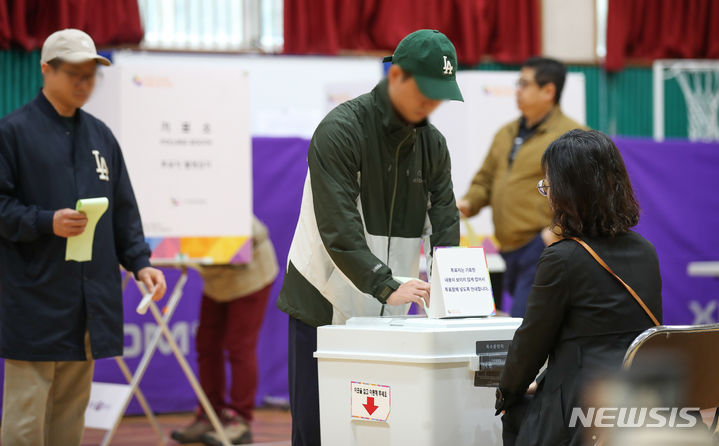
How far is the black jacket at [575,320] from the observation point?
199 cm

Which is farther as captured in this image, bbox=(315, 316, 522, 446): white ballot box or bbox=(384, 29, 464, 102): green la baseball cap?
bbox=(384, 29, 464, 102): green la baseball cap

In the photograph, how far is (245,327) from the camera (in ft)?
14.3

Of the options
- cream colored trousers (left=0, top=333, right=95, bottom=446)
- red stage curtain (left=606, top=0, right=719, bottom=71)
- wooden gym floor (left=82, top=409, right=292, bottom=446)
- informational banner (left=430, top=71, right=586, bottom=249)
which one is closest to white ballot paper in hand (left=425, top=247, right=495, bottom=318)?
cream colored trousers (left=0, top=333, right=95, bottom=446)

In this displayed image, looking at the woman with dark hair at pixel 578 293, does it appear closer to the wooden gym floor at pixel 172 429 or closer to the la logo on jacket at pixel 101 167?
the la logo on jacket at pixel 101 167

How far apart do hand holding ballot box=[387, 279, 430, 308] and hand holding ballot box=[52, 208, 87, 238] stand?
110 centimetres

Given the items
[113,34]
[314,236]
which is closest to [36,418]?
[314,236]

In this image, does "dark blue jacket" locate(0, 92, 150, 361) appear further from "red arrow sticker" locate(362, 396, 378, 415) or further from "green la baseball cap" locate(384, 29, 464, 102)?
"green la baseball cap" locate(384, 29, 464, 102)

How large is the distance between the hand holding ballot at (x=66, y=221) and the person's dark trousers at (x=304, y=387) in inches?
31.2

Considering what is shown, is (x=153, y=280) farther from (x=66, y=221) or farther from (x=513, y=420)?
(x=513, y=420)

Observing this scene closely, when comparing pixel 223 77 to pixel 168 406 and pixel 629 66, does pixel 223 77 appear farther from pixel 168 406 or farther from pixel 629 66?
pixel 629 66

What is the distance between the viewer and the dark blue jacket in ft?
9.02

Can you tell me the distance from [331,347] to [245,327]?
2135mm

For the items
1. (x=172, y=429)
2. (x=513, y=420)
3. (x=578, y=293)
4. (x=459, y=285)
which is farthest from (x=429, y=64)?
(x=172, y=429)

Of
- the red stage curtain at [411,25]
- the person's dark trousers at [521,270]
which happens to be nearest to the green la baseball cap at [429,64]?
the person's dark trousers at [521,270]
